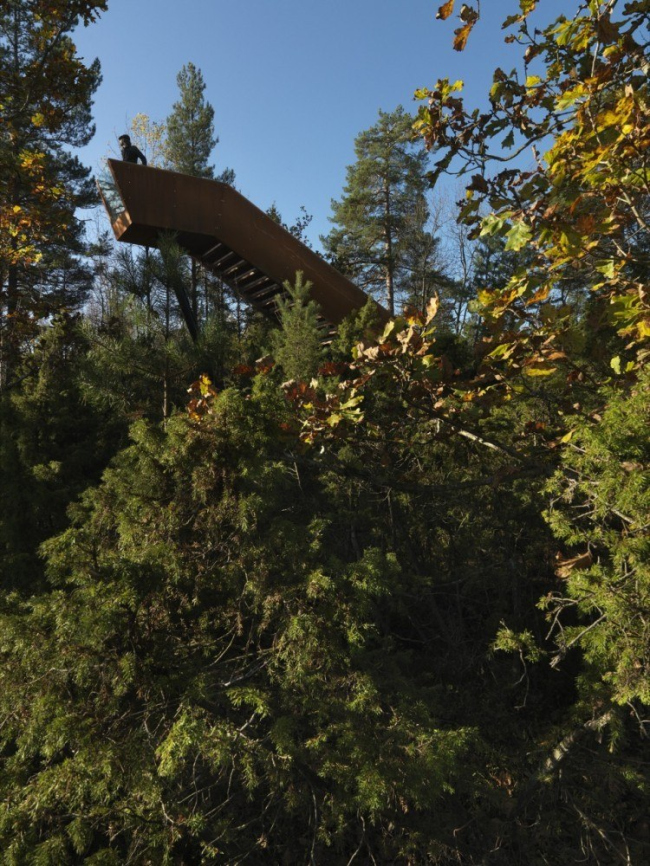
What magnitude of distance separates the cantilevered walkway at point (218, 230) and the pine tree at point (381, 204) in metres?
13.2

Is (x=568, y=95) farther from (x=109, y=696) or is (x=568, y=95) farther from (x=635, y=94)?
(x=109, y=696)

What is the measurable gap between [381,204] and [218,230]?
15847 mm

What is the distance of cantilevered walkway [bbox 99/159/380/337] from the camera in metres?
6.70

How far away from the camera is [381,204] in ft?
69.9

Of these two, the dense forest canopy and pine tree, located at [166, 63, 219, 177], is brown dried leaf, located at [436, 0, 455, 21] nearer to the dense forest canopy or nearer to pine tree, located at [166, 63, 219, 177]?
the dense forest canopy

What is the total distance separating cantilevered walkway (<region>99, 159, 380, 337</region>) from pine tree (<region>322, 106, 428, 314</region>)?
1316 cm

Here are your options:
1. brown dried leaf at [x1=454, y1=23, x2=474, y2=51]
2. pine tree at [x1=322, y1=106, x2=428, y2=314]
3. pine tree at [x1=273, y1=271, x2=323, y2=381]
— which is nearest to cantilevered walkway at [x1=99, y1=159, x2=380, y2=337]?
pine tree at [x1=273, y1=271, x2=323, y2=381]

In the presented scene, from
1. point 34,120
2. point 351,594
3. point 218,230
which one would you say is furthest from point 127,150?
point 351,594

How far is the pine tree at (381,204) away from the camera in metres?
20.5

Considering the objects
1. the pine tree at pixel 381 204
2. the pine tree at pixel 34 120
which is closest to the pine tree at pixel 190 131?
the pine tree at pixel 381 204

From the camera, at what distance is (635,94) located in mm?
2164

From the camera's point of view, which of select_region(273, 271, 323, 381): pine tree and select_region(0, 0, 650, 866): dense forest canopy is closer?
select_region(0, 0, 650, 866): dense forest canopy

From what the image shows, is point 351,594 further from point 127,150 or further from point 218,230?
point 127,150

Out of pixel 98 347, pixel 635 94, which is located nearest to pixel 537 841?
pixel 635 94
